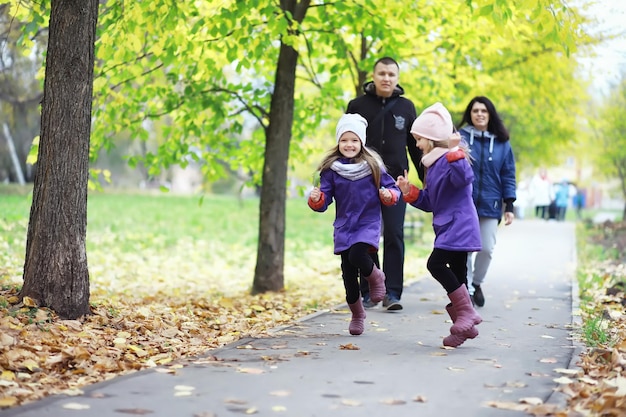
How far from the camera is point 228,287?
13.4 metres

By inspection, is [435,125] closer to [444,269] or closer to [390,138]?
[444,269]

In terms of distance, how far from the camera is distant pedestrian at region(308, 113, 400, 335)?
7199 mm

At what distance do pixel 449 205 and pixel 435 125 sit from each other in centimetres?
63

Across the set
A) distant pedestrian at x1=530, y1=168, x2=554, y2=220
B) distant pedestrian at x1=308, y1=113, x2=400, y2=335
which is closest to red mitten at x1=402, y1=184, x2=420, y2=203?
distant pedestrian at x1=308, y1=113, x2=400, y2=335

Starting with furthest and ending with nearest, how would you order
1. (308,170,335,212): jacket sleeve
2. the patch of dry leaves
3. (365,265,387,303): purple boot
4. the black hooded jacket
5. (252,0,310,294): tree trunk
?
(252,0,310,294): tree trunk < the black hooded jacket < (365,265,387,303): purple boot < (308,170,335,212): jacket sleeve < the patch of dry leaves

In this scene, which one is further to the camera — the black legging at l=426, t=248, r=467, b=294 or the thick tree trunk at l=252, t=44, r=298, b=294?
the thick tree trunk at l=252, t=44, r=298, b=294

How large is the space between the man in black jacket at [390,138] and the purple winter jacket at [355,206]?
65.4 inches

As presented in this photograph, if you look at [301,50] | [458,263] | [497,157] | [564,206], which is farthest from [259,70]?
[564,206]

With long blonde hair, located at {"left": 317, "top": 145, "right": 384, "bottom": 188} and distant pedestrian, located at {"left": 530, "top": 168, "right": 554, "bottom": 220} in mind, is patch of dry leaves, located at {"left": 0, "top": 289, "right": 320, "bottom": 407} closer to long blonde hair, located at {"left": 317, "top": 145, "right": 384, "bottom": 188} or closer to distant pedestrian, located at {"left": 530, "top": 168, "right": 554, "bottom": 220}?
long blonde hair, located at {"left": 317, "top": 145, "right": 384, "bottom": 188}

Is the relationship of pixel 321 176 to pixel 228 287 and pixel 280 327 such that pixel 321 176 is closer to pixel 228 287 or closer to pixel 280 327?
pixel 280 327

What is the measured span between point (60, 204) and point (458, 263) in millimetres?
3243

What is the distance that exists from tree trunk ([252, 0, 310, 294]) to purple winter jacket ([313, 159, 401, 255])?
392cm

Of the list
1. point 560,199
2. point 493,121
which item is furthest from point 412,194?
point 560,199

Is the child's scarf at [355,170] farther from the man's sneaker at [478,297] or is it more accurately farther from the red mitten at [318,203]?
the man's sneaker at [478,297]
